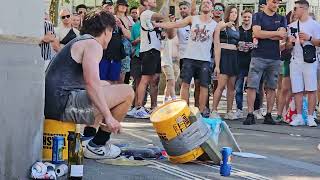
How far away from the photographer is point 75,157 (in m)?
5.60

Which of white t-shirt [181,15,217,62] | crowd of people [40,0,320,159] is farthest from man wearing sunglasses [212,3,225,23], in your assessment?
white t-shirt [181,15,217,62]

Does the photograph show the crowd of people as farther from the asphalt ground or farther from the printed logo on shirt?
the asphalt ground

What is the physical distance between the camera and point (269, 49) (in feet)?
37.1

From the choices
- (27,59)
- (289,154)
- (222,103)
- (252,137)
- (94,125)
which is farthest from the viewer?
(222,103)

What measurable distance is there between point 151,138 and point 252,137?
5.07 feet

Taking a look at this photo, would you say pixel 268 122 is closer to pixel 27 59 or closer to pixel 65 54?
pixel 65 54

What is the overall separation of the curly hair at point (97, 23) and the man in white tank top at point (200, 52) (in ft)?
14.9

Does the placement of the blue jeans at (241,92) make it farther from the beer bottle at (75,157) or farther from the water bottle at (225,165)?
the beer bottle at (75,157)

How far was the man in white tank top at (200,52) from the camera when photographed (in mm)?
11109

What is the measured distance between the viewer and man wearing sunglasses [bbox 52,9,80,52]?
412 inches

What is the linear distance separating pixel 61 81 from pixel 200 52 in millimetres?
5196

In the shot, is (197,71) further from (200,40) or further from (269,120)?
(269,120)

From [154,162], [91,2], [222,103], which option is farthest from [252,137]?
[91,2]

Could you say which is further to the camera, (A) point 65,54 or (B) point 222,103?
(B) point 222,103
